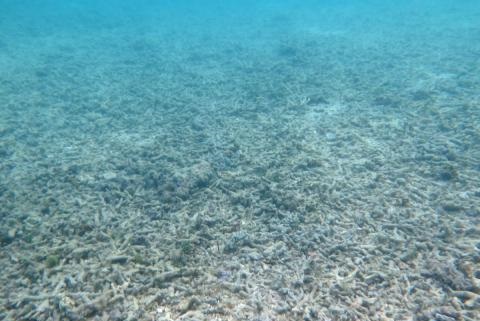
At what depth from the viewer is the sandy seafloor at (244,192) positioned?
5.43m

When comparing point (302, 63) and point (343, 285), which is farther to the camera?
point (302, 63)

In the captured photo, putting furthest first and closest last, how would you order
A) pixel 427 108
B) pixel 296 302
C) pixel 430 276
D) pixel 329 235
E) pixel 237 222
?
pixel 427 108 → pixel 237 222 → pixel 329 235 → pixel 430 276 → pixel 296 302

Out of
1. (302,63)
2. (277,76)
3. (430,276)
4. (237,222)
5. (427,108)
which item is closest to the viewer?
(430,276)

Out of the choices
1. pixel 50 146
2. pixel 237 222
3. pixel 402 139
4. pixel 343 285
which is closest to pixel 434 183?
pixel 402 139

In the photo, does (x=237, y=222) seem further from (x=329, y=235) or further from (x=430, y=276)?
(x=430, y=276)

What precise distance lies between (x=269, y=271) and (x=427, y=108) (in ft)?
31.7

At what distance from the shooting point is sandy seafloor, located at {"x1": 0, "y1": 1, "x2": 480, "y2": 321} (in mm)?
5434

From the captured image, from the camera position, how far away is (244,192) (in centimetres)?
798

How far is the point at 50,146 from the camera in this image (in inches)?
427

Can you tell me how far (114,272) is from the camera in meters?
5.80

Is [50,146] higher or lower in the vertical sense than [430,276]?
lower

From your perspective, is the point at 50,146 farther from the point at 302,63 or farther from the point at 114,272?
the point at 302,63

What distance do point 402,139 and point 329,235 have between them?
5.21 metres

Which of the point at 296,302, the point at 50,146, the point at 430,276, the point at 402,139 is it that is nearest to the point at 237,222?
the point at 296,302
